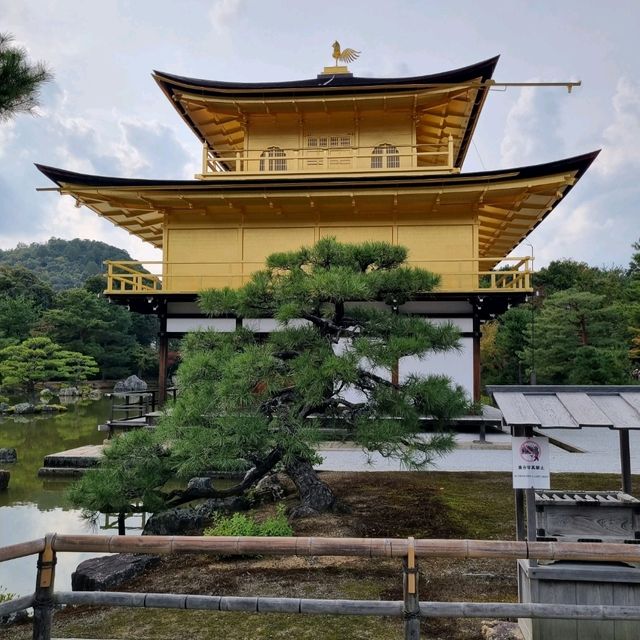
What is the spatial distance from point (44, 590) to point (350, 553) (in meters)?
1.54

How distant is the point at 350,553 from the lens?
98.3 inches

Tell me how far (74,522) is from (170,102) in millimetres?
10241

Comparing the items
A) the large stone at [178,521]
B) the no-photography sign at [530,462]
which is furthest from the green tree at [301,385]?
the no-photography sign at [530,462]

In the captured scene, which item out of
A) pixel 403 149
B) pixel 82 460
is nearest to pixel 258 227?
pixel 403 149

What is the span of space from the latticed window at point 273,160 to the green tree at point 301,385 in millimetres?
7828

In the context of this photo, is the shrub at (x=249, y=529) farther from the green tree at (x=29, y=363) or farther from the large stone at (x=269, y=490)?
the green tree at (x=29, y=363)

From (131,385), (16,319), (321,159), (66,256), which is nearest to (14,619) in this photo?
(321,159)

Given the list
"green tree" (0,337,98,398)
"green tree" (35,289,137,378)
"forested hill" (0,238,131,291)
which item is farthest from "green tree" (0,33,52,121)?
"forested hill" (0,238,131,291)

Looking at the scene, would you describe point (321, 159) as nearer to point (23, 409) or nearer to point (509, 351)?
point (509, 351)

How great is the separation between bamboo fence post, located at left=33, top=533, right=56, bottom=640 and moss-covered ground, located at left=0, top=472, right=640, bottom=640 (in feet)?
2.62

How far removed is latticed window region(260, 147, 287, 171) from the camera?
12.8 metres

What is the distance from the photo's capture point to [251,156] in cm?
1291

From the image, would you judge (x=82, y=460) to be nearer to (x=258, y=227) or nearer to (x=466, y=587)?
(x=258, y=227)

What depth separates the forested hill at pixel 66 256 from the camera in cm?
8444
